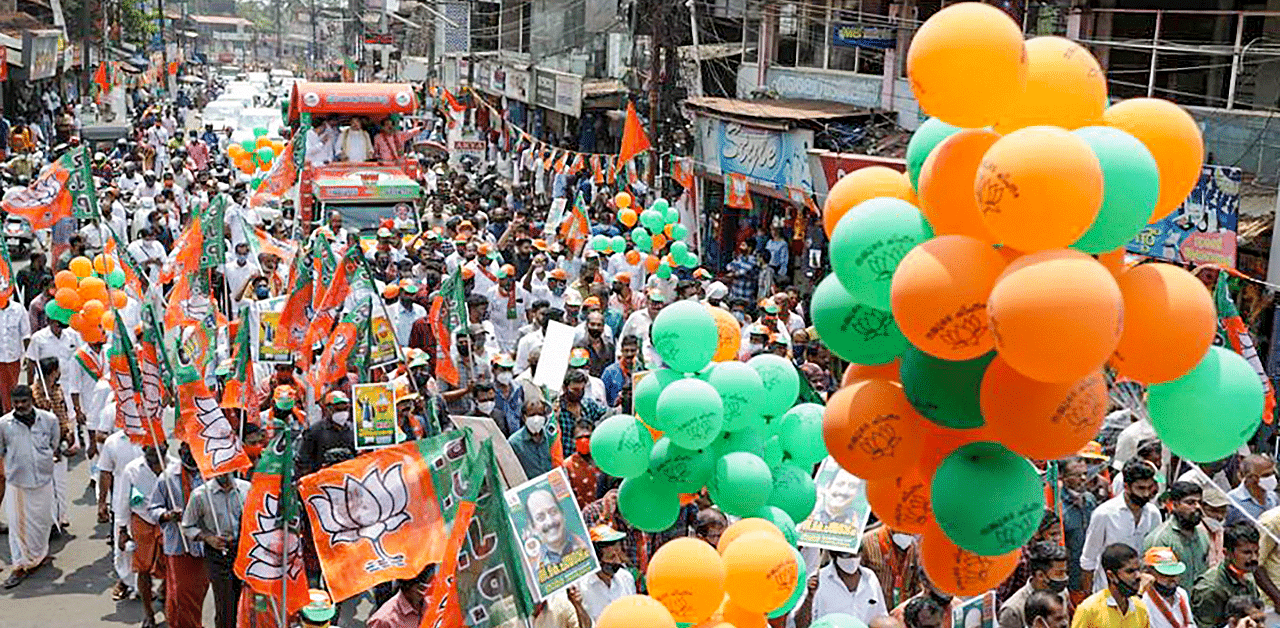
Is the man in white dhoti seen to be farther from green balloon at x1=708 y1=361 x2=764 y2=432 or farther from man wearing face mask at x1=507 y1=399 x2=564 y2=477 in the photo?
green balloon at x1=708 y1=361 x2=764 y2=432

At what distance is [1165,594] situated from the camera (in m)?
Result: 7.02

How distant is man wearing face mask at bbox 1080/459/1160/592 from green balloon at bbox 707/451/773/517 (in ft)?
7.51

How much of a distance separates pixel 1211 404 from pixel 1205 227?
8.09m

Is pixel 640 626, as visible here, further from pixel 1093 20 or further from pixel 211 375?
pixel 1093 20

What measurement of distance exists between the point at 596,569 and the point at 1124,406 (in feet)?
16.0

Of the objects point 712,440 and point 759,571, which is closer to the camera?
point 759,571

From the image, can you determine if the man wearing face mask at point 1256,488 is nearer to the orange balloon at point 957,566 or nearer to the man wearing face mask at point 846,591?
the man wearing face mask at point 846,591

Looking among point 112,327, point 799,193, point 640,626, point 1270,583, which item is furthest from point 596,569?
point 799,193

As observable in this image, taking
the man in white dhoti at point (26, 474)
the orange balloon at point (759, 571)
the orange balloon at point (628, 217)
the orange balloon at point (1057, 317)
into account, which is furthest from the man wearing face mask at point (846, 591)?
the orange balloon at point (628, 217)

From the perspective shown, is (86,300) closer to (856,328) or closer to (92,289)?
(92,289)

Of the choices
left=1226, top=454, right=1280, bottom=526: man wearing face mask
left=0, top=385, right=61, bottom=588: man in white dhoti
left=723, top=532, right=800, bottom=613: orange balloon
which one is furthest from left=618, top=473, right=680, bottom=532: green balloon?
left=0, top=385, right=61, bottom=588: man in white dhoti

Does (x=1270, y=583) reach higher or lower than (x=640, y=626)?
lower

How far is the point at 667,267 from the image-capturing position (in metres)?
14.8

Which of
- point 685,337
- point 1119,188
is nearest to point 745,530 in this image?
point 685,337
